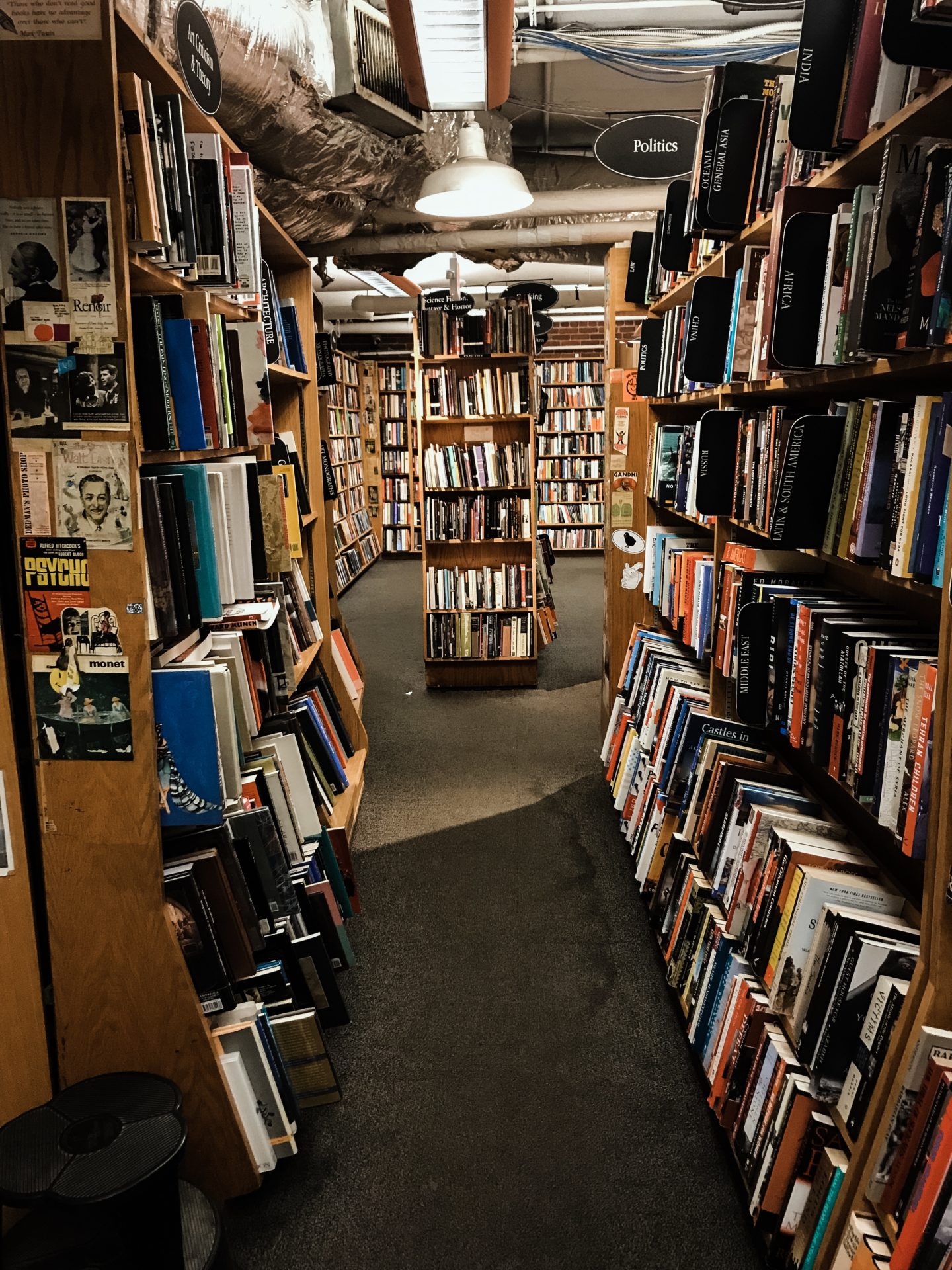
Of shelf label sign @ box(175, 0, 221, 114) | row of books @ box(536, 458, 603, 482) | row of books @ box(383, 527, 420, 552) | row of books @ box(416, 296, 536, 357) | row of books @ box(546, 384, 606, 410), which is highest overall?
shelf label sign @ box(175, 0, 221, 114)

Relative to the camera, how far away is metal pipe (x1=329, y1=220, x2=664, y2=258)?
5.25m

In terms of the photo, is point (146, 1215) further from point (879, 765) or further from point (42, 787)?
point (879, 765)

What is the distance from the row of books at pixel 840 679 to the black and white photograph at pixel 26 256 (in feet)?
4.61

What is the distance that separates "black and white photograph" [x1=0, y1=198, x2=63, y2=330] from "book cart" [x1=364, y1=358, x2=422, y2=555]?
9469 millimetres

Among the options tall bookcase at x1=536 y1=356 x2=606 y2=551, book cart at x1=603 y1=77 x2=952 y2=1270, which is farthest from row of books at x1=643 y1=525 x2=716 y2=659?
tall bookcase at x1=536 y1=356 x2=606 y2=551

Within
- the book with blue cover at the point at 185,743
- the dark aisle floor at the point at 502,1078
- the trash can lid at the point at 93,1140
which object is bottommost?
the dark aisle floor at the point at 502,1078

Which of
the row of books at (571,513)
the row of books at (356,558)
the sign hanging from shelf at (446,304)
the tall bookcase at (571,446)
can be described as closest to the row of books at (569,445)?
the tall bookcase at (571,446)

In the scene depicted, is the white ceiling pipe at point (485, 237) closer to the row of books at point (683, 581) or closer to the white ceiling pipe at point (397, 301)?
the white ceiling pipe at point (397, 301)

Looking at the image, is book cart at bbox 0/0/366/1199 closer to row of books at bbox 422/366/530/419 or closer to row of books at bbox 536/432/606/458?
row of books at bbox 422/366/530/419

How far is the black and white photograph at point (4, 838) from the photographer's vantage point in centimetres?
162

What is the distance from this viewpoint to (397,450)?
11.1m

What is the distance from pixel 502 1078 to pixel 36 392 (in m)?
1.77

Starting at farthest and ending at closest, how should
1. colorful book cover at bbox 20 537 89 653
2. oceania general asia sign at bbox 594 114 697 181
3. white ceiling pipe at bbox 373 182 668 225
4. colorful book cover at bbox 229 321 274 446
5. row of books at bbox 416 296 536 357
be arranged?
row of books at bbox 416 296 536 357 < white ceiling pipe at bbox 373 182 668 225 < oceania general asia sign at bbox 594 114 697 181 < colorful book cover at bbox 229 321 274 446 < colorful book cover at bbox 20 537 89 653

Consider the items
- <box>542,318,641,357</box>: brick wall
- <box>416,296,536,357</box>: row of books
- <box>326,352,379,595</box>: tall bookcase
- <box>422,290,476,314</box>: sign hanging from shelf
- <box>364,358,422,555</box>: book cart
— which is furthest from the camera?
<box>364,358,422,555</box>: book cart
